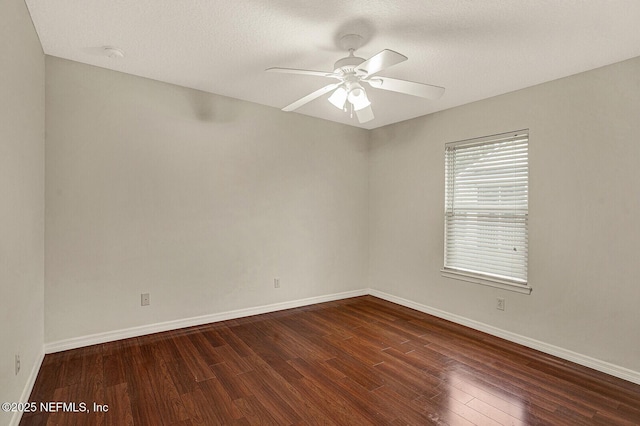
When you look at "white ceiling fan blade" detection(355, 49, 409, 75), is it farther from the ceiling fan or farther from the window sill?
the window sill

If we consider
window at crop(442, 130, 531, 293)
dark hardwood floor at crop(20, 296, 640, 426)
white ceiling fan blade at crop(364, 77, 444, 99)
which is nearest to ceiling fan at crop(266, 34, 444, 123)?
white ceiling fan blade at crop(364, 77, 444, 99)

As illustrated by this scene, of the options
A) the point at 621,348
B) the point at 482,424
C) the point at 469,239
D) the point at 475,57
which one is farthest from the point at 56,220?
the point at 621,348

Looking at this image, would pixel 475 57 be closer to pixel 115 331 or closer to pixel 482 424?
pixel 482 424

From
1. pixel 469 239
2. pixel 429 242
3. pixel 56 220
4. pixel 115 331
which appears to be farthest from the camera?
pixel 429 242

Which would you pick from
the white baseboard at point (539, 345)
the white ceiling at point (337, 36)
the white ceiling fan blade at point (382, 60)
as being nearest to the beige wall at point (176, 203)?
the white ceiling at point (337, 36)

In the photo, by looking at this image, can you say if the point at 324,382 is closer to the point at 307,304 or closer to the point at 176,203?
the point at 307,304

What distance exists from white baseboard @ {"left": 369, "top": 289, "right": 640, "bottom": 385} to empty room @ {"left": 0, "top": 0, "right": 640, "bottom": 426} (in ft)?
0.05

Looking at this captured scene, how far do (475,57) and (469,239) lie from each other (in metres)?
1.96

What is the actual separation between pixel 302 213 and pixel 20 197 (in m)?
2.84

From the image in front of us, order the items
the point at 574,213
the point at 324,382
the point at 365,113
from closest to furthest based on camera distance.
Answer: the point at 324,382 < the point at 365,113 < the point at 574,213

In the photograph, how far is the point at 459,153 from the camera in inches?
153

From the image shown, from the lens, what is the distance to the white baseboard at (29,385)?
1867 mm

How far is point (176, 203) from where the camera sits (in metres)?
3.42

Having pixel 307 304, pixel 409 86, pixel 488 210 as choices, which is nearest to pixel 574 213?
pixel 488 210
